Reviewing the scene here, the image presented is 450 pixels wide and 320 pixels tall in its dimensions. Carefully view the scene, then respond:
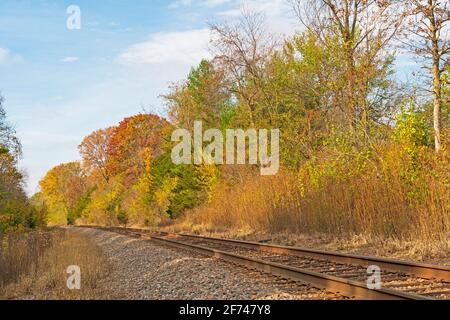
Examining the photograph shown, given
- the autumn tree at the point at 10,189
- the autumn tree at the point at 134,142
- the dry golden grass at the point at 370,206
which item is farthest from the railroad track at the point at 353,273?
the autumn tree at the point at 134,142

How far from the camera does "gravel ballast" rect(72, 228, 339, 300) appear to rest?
8.12 meters

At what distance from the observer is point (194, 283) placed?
9.52 m

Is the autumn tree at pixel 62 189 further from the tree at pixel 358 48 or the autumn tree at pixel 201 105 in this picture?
the tree at pixel 358 48

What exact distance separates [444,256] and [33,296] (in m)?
8.26

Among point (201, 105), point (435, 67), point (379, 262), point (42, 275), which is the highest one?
point (201, 105)

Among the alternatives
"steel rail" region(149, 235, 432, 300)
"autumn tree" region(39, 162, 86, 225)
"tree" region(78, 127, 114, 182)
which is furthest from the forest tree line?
"autumn tree" region(39, 162, 86, 225)

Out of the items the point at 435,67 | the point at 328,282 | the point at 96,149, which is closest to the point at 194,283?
the point at 328,282

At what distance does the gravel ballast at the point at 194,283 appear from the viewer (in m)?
8.12

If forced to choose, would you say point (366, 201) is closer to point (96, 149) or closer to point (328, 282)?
point (328, 282)

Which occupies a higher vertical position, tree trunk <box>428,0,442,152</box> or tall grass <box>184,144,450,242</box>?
tree trunk <box>428,0,442,152</box>

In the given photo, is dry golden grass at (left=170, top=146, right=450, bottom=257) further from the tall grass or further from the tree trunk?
the tree trunk
